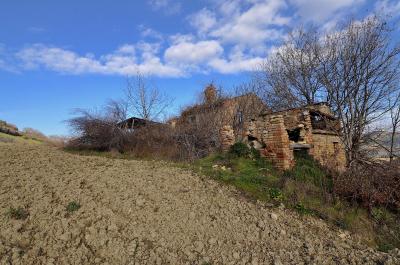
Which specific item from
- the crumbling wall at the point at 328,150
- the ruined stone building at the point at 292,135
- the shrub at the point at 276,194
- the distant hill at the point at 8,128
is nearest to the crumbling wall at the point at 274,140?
the ruined stone building at the point at 292,135

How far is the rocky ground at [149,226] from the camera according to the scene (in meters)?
4.51

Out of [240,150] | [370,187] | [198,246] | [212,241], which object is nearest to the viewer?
[198,246]

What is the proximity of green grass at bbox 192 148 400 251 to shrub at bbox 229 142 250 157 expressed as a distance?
164mm

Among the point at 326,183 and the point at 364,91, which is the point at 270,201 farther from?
the point at 364,91

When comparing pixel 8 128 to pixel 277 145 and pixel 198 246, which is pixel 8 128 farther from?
pixel 198 246

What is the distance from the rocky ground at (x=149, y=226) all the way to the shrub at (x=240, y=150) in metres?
2.55

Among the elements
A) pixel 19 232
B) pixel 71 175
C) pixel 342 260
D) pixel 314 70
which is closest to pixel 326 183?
pixel 342 260

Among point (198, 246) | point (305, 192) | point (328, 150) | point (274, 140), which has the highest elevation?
point (274, 140)

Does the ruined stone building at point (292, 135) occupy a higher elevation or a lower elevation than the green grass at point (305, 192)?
higher

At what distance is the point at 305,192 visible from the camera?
7.50 m

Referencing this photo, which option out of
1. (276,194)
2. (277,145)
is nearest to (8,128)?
(277,145)

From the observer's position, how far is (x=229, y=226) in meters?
5.50

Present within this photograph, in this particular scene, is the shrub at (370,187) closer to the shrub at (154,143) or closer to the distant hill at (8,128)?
the shrub at (154,143)

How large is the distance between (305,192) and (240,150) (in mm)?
2666
